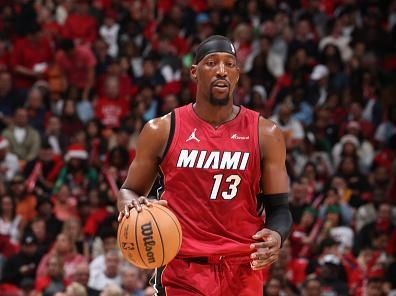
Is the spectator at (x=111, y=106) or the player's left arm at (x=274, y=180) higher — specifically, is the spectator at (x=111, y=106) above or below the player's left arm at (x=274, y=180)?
above

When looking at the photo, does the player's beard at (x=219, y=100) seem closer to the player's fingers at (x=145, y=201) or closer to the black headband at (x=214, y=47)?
the black headband at (x=214, y=47)

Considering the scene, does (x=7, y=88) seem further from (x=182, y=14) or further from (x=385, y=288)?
(x=385, y=288)

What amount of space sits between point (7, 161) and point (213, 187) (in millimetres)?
8798

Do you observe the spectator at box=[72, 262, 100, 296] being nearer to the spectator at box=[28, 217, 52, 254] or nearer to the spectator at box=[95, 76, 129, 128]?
the spectator at box=[28, 217, 52, 254]

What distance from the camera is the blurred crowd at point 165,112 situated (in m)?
12.7

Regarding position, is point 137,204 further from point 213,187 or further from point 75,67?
point 75,67

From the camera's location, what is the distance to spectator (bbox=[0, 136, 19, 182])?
14.6 metres

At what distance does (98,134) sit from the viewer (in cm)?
1581

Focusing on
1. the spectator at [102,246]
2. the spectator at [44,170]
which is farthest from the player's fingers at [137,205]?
the spectator at [44,170]

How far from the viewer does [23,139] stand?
15.2m

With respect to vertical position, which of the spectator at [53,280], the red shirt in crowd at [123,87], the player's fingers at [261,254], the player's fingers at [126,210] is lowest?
the spectator at [53,280]

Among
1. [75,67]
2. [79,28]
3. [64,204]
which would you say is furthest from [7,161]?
[79,28]

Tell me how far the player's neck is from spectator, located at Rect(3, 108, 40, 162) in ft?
28.7

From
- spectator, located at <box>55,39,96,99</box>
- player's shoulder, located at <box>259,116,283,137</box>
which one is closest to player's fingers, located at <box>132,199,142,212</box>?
player's shoulder, located at <box>259,116,283,137</box>
